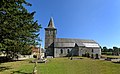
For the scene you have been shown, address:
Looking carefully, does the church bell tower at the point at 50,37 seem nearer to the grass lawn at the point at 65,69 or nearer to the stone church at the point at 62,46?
the stone church at the point at 62,46

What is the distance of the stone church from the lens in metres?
69.7

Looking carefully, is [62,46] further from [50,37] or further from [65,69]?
[65,69]

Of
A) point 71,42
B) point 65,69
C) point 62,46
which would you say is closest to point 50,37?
point 62,46

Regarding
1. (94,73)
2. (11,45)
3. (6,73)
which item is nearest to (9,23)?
(11,45)

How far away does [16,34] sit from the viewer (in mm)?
25109

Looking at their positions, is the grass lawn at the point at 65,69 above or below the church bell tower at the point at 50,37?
below

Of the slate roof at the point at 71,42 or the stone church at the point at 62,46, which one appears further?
the slate roof at the point at 71,42

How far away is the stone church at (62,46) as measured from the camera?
2744 inches

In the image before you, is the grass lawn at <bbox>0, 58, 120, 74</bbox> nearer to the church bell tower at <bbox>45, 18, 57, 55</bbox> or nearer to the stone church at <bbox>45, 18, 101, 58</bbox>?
the stone church at <bbox>45, 18, 101, 58</bbox>

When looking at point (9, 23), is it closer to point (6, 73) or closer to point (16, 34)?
point (16, 34)

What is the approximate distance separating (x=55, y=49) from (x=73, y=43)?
892 cm

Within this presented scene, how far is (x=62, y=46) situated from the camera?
70312 millimetres

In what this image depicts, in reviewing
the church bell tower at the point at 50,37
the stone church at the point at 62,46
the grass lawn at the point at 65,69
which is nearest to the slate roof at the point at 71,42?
the stone church at the point at 62,46

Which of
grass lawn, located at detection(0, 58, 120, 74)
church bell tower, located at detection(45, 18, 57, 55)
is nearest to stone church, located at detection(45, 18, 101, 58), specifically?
church bell tower, located at detection(45, 18, 57, 55)
